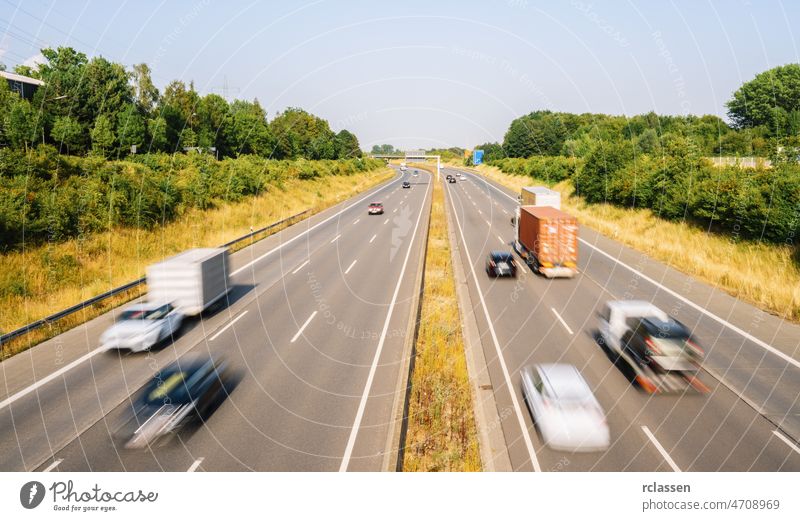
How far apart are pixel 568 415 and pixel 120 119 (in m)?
71.1

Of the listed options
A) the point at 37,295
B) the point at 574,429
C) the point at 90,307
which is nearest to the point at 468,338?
the point at 574,429

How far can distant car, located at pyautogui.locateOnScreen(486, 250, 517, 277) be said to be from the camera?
94.6ft

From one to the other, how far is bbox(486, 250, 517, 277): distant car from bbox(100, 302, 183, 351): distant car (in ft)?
62.3

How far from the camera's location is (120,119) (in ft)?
205

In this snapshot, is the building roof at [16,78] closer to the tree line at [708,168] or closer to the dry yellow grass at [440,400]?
the dry yellow grass at [440,400]

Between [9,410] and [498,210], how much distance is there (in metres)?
54.9

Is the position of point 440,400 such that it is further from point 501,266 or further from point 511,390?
point 501,266

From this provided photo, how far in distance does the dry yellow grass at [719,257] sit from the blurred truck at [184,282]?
28616 millimetres

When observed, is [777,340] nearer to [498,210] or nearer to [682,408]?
[682,408]

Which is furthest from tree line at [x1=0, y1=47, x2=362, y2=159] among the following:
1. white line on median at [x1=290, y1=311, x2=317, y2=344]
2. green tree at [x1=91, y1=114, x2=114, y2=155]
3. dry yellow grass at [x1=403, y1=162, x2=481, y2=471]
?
dry yellow grass at [x1=403, y1=162, x2=481, y2=471]

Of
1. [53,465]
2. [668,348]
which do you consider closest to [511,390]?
[668,348]

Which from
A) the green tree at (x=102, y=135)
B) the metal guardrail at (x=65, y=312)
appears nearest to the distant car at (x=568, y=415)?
the metal guardrail at (x=65, y=312)

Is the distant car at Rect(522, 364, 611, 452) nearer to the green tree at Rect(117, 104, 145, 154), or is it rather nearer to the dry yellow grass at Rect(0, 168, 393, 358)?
the dry yellow grass at Rect(0, 168, 393, 358)

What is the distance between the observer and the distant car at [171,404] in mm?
12742
